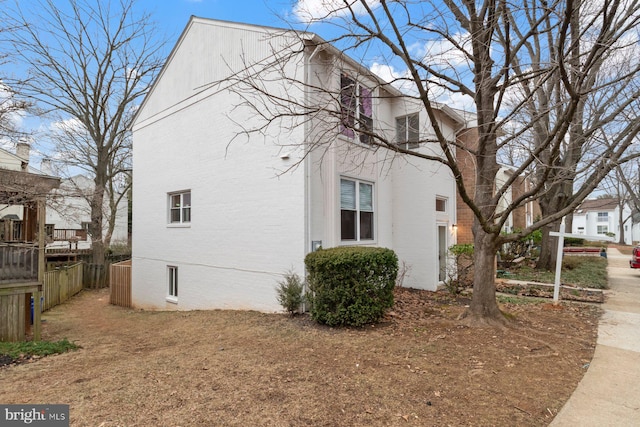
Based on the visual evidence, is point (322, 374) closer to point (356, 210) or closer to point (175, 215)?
point (356, 210)

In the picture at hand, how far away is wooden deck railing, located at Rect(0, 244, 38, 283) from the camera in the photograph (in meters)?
8.31

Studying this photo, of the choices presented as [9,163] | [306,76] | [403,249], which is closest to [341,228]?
[403,249]

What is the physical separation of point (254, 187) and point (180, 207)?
4.05 m

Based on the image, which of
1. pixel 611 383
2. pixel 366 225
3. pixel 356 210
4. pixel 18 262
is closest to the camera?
pixel 611 383

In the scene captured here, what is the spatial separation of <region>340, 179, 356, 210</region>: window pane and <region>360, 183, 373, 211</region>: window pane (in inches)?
15.2

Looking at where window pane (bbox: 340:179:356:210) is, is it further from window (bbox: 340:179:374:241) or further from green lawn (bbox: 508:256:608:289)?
green lawn (bbox: 508:256:608:289)

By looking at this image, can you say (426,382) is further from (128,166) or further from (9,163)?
(128,166)

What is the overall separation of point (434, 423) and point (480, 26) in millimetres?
5992

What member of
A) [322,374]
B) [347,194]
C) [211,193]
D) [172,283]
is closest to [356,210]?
[347,194]

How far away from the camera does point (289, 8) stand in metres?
5.52

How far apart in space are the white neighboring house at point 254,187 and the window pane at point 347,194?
0.14ft

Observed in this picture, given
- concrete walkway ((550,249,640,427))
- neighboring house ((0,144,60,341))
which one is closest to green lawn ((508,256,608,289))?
concrete walkway ((550,249,640,427))

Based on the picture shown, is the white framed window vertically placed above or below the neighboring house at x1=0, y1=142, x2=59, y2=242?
below

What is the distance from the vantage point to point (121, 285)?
14.5 m
